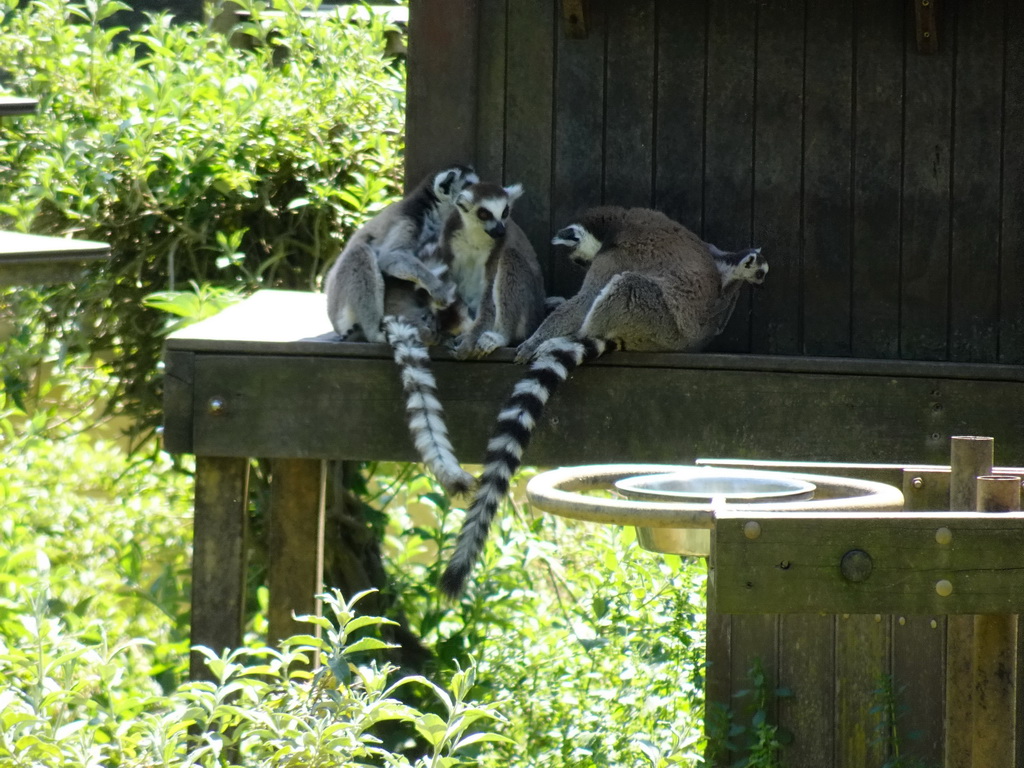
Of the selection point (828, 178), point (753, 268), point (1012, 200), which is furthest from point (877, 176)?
point (753, 268)

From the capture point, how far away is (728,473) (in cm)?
243

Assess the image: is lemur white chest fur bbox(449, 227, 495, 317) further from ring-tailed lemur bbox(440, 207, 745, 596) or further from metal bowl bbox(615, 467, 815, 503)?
metal bowl bbox(615, 467, 815, 503)

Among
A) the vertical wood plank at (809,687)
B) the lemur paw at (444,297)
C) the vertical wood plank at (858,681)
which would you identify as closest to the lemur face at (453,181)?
the lemur paw at (444,297)

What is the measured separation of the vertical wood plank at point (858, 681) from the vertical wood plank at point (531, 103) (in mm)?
1798

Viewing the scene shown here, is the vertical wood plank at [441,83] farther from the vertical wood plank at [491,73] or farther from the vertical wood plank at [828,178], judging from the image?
the vertical wood plank at [828,178]

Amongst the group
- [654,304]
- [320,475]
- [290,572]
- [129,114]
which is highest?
[129,114]

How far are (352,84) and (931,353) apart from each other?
318 cm

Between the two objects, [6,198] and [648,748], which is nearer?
[648,748]

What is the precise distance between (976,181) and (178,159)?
134 inches

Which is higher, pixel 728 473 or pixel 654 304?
pixel 654 304

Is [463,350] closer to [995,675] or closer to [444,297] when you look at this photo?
[444,297]

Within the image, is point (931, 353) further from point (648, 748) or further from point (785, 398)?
point (648, 748)

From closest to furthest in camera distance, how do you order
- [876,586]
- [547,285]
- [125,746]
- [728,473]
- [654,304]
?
1. [876,586]
2. [728,473]
3. [125,746]
4. [654,304]
5. [547,285]

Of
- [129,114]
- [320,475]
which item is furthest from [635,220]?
[129,114]
